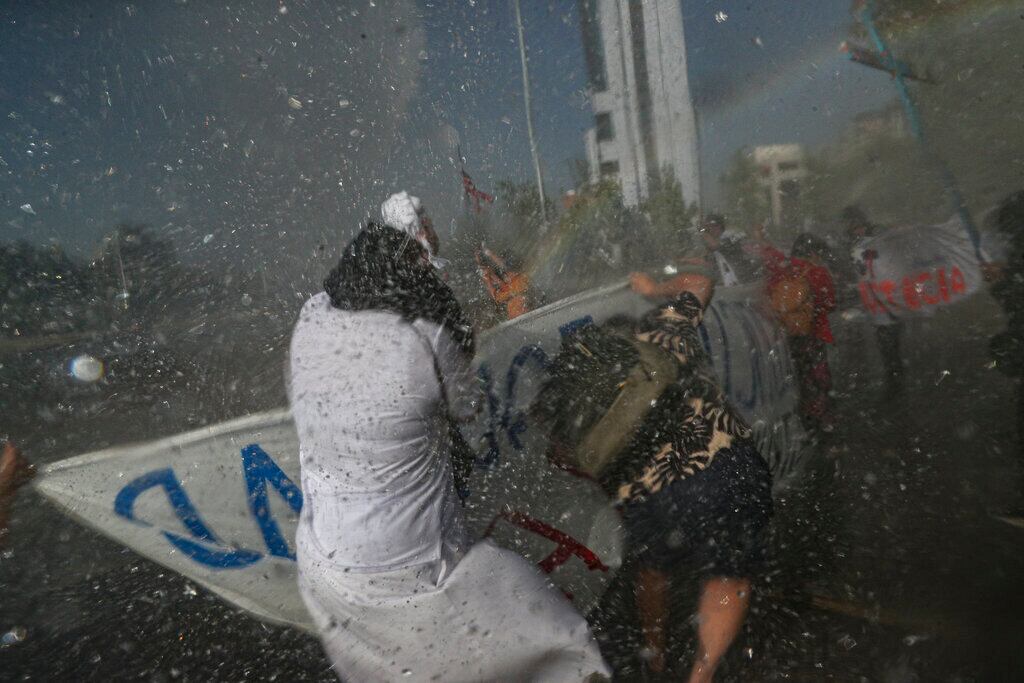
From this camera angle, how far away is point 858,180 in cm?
225

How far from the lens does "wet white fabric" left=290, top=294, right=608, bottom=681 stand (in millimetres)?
1445

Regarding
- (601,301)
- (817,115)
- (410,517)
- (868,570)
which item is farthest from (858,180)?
(410,517)

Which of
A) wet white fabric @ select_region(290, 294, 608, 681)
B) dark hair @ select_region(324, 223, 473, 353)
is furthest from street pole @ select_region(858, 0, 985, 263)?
wet white fabric @ select_region(290, 294, 608, 681)

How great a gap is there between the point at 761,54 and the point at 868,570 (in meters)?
1.84

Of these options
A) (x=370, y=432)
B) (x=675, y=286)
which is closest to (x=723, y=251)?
(x=675, y=286)

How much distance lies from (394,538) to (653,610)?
1074 mm

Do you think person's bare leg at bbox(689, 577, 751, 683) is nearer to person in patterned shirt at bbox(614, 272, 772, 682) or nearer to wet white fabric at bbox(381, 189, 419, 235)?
person in patterned shirt at bbox(614, 272, 772, 682)

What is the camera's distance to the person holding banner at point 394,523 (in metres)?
1.45

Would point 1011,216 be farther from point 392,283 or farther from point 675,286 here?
point 392,283

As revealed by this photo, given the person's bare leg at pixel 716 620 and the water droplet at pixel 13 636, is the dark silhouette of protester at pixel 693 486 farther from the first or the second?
the water droplet at pixel 13 636

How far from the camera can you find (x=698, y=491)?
189 cm

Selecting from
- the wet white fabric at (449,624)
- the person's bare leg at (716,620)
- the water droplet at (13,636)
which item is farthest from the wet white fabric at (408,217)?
the water droplet at (13,636)

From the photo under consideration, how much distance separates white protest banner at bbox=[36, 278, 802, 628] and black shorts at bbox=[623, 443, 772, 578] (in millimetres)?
151

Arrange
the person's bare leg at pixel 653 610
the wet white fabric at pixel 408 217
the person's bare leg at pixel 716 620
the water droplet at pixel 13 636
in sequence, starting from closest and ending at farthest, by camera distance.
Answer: the wet white fabric at pixel 408 217 → the person's bare leg at pixel 716 620 → the person's bare leg at pixel 653 610 → the water droplet at pixel 13 636
